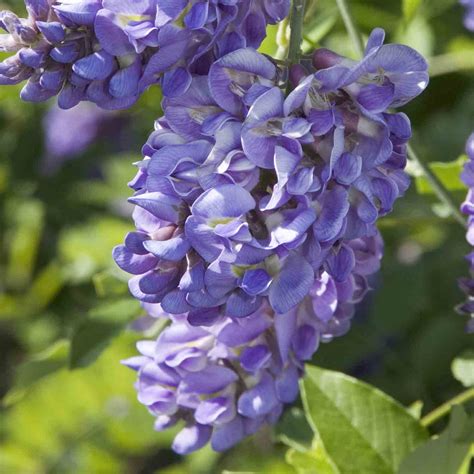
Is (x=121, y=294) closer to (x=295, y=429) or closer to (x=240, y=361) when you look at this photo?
(x=295, y=429)

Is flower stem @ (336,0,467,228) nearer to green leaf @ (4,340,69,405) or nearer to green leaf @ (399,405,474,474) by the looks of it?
green leaf @ (399,405,474,474)

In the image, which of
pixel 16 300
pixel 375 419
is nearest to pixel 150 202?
pixel 375 419

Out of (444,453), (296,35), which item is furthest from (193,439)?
(296,35)

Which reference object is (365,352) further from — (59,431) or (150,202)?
(150,202)

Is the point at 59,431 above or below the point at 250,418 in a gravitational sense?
below

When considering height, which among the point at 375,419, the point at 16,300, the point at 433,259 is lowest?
the point at 16,300

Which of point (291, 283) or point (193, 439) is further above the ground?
point (291, 283)

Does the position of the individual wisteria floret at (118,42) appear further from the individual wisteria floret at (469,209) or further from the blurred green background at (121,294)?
the blurred green background at (121,294)
